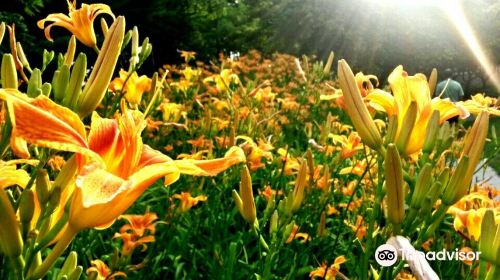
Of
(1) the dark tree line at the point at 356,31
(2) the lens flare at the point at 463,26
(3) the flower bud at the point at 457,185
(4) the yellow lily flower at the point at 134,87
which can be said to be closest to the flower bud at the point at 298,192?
(3) the flower bud at the point at 457,185

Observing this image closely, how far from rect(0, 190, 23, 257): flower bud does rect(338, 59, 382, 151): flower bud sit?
1.99 ft

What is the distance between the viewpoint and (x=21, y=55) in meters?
1.25

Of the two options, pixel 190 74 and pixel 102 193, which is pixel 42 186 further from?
pixel 190 74

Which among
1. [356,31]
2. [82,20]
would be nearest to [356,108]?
[82,20]

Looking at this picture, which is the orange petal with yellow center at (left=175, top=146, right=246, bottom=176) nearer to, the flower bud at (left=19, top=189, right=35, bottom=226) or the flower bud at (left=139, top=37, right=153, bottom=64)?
the flower bud at (left=19, top=189, right=35, bottom=226)

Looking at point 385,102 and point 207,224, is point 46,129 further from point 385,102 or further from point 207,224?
point 207,224

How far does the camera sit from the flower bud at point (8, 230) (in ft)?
1.97

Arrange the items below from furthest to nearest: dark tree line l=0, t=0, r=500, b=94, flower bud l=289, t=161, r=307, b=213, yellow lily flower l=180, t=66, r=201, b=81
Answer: dark tree line l=0, t=0, r=500, b=94 < yellow lily flower l=180, t=66, r=201, b=81 < flower bud l=289, t=161, r=307, b=213

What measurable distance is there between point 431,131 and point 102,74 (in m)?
0.67

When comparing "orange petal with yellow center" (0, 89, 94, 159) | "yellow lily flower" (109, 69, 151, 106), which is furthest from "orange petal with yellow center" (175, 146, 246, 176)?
"yellow lily flower" (109, 69, 151, 106)

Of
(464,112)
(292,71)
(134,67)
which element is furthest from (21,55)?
(292,71)

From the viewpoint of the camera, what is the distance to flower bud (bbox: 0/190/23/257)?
599 mm

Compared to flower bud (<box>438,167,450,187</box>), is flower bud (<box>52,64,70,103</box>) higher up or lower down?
higher up

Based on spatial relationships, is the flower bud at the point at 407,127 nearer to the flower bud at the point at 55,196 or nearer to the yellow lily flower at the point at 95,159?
the yellow lily flower at the point at 95,159
